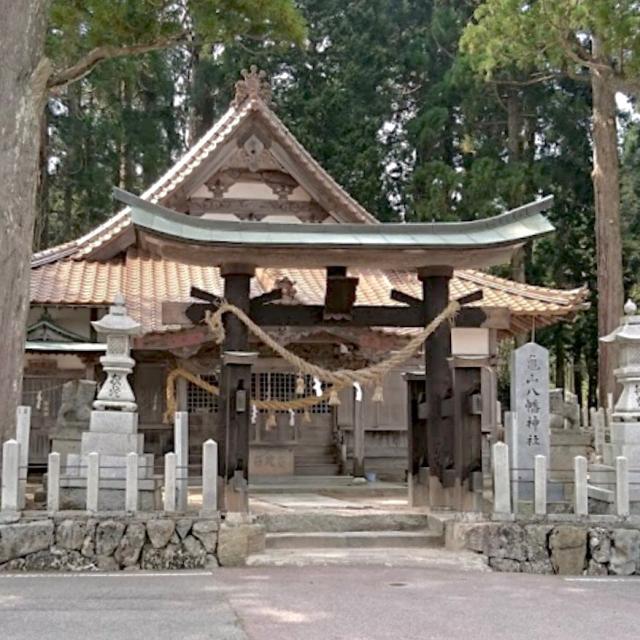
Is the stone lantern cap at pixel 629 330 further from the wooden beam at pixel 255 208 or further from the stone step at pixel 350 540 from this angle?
the wooden beam at pixel 255 208

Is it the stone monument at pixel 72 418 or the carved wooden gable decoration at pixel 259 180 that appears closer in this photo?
the stone monument at pixel 72 418

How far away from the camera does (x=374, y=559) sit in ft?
27.6

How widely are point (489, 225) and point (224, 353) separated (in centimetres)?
333

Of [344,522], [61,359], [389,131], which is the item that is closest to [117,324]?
[344,522]

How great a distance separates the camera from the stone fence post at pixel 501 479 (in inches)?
336

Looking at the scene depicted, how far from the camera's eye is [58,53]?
11414 mm

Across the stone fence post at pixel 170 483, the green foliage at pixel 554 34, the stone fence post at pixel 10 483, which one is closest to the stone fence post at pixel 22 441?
the stone fence post at pixel 10 483

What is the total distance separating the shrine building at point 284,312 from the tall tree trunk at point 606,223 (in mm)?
2184

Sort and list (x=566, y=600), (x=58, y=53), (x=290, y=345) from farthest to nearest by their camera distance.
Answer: (x=290, y=345)
(x=58, y=53)
(x=566, y=600)

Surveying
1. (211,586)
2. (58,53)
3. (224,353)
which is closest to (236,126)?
(58,53)

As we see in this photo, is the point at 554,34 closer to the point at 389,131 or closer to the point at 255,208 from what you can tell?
the point at 255,208

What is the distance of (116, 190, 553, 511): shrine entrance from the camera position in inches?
356

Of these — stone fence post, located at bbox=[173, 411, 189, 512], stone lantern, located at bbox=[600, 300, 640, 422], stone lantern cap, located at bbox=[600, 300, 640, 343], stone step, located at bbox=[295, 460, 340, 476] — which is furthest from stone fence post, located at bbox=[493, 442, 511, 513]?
stone step, located at bbox=[295, 460, 340, 476]

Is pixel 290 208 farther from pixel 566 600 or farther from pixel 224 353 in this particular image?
→ pixel 566 600
